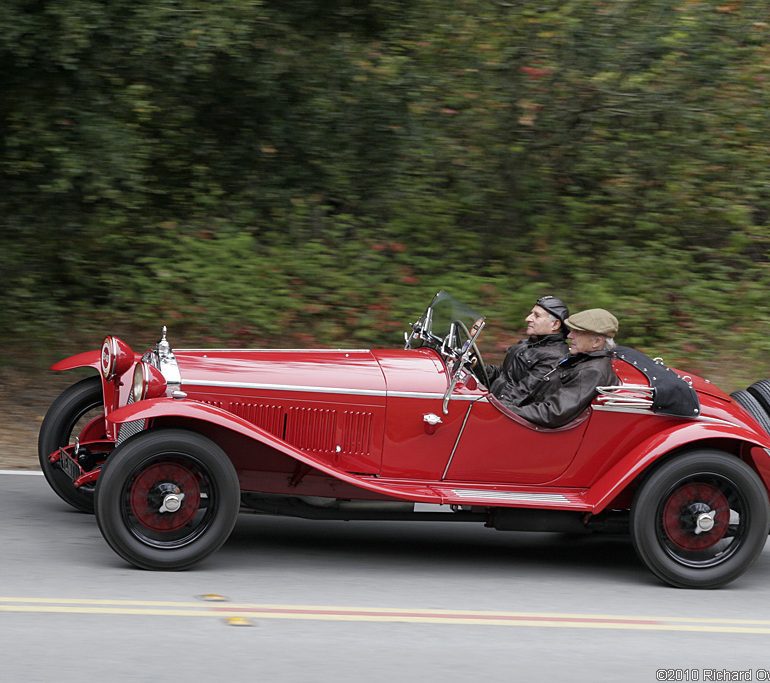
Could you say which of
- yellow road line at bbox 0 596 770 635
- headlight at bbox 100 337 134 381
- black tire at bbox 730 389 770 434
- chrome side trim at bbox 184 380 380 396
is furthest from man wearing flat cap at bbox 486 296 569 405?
headlight at bbox 100 337 134 381

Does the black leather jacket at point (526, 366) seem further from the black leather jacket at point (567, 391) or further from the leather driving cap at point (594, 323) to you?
the leather driving cap at point (594, 323)

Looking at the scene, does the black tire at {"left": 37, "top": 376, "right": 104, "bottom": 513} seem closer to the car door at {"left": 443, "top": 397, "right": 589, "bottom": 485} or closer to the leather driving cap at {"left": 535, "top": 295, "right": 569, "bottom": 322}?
the car door at {"left": 443, "top": 397, "right": 589, "bottom": 485}

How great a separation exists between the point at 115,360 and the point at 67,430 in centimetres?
66

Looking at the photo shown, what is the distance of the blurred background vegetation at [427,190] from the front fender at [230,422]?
475 cm

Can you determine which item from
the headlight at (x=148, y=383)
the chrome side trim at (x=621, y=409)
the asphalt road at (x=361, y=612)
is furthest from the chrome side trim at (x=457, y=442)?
the headlight at (x=148, y=383)

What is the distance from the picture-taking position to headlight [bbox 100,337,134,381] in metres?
6.18

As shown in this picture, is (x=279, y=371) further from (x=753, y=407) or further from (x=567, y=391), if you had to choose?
(x=753, y=407)

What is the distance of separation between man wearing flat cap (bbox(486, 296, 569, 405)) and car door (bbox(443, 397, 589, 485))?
306 mm

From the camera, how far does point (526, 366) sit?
6172 millimetres

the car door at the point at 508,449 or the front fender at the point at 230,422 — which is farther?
the car door at the point at 508,449

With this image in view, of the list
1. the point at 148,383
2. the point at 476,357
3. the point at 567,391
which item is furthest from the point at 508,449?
the point at 148,383

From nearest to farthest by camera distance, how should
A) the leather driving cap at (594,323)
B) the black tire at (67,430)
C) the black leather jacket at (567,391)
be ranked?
the black leather jacket at (567,391)
the leather driving cap at (594,323)
the black tire at (67,430)

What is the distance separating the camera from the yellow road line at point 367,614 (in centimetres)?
488

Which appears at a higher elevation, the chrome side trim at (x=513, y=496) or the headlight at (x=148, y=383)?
the headlight at (x=148, y=383)
